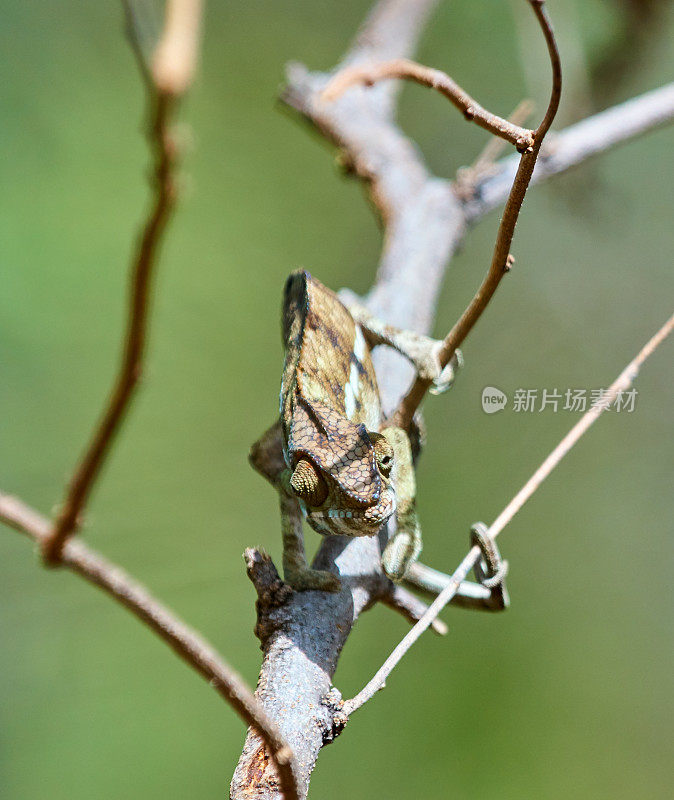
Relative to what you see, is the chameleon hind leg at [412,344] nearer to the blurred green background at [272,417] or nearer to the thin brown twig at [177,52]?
the thin brown twig at [177,52]

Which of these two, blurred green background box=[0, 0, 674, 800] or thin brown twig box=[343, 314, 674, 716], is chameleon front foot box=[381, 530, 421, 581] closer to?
thin brown twig box=[343, 314, 674, 716]

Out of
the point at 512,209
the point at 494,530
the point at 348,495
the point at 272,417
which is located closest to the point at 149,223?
the point at 512,209

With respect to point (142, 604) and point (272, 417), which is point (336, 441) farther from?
point (272, 417)

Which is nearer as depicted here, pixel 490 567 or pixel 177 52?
pixel 177 52

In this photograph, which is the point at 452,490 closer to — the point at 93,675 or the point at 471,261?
the point at 471,261

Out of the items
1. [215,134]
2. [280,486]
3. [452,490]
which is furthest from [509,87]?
[280,486]

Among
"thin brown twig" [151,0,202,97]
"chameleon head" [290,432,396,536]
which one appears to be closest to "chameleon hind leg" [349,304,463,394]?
"chameleon head" [290,432,396,536]
